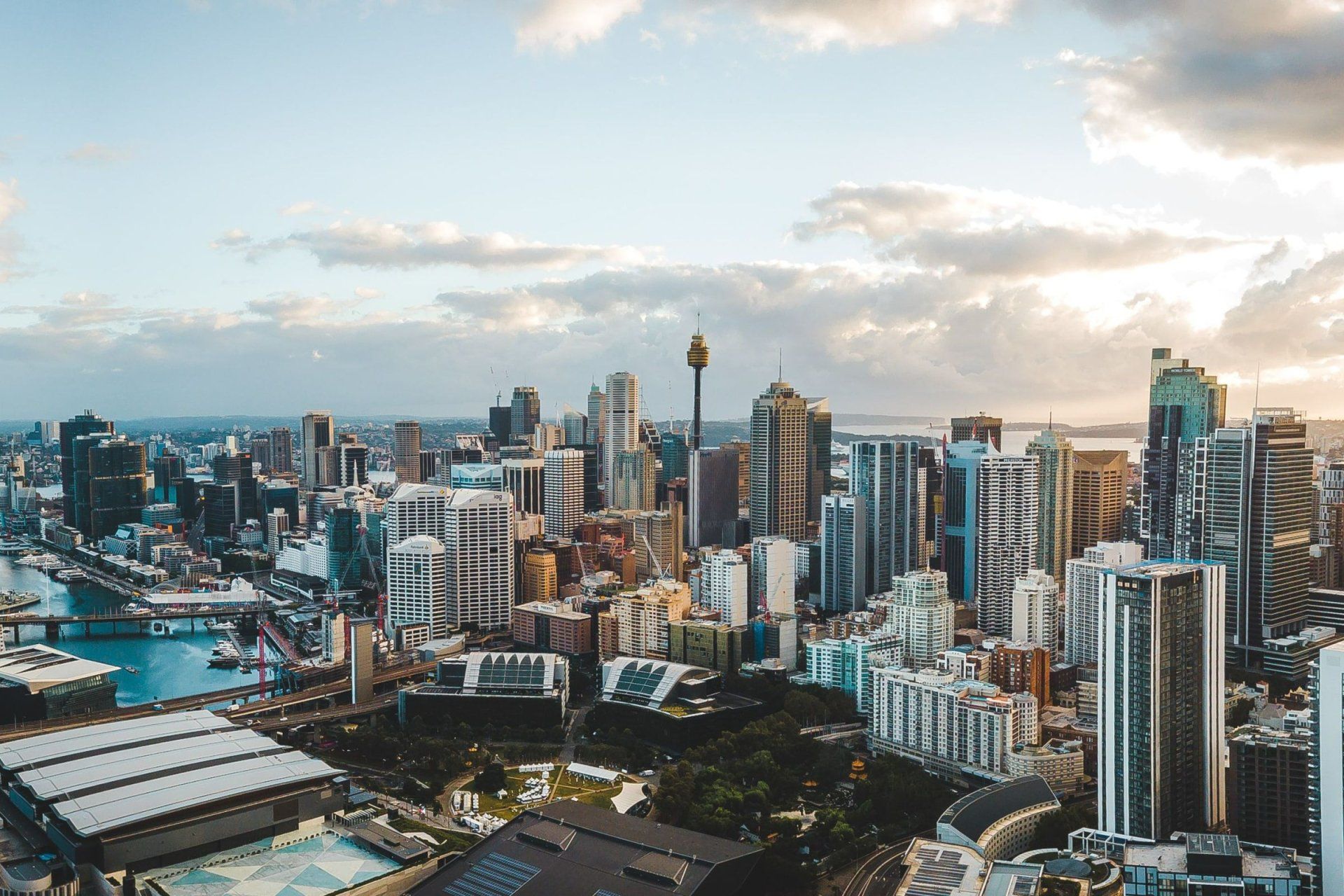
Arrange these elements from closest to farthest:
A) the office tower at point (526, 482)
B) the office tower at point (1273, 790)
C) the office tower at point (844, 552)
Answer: the office tower at point (1273, 790), the office tower at point (844, 552), the office tower at point (526, 482)

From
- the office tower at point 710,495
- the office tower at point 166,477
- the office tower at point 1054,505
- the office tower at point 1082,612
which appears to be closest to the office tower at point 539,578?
the office tower at point 710,495

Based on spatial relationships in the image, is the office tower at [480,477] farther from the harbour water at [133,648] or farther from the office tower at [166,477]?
the office tower at [166,477]

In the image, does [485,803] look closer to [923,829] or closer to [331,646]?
[923,829]

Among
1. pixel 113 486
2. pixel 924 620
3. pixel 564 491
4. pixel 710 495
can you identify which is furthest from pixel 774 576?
pixel 113 486

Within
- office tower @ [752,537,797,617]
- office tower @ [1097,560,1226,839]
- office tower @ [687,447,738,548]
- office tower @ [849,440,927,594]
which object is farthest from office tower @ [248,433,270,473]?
office tower @ [1097,560,1226,839]

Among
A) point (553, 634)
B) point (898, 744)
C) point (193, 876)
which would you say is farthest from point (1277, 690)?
point (193, 876)

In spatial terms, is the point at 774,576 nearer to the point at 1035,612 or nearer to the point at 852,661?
the point at 852,661
